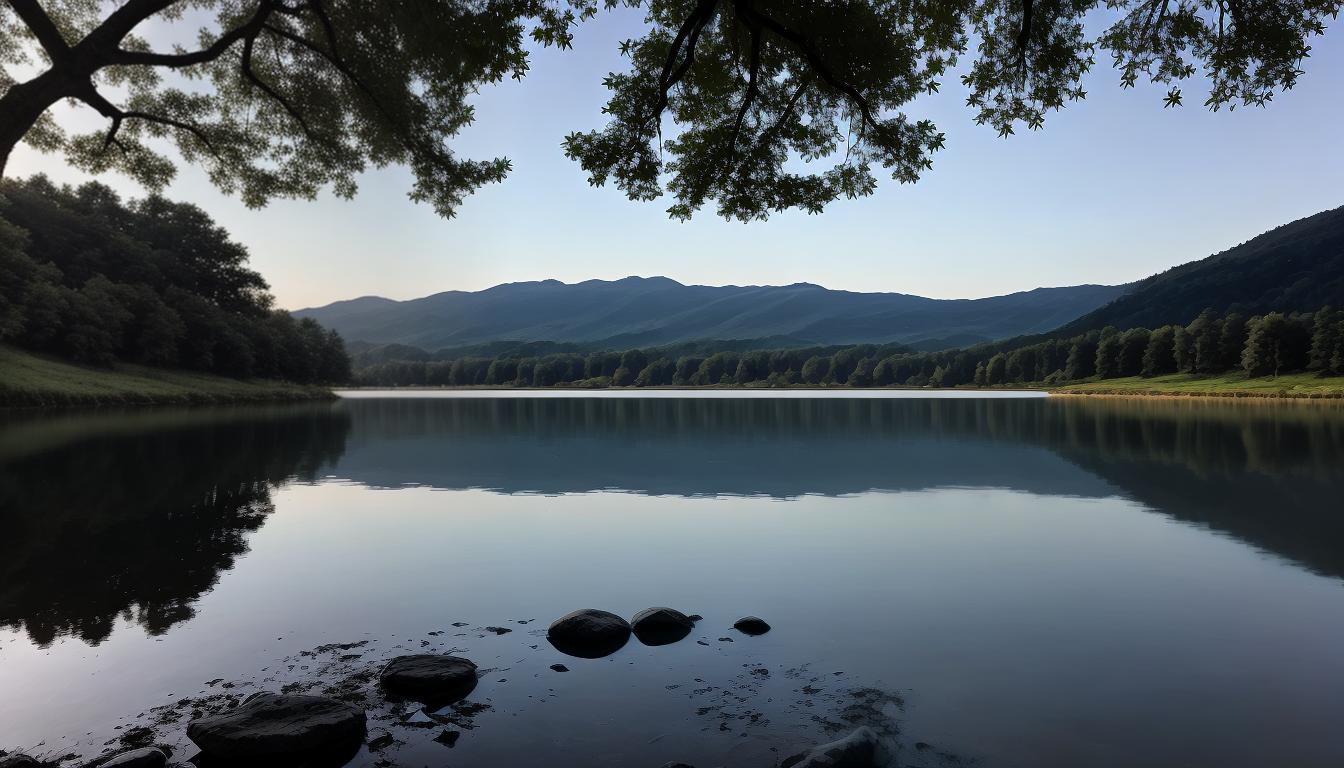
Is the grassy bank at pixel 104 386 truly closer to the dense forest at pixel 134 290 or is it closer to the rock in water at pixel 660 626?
the dense forest at pixel 134 290

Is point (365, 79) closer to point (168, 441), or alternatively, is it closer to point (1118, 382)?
point (168, 441)

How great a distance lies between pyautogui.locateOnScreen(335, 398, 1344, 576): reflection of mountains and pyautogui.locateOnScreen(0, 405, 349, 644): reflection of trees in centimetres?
520

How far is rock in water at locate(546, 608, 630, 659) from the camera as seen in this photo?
36.2 feet

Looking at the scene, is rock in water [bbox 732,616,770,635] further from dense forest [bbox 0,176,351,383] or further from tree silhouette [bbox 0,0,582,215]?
dense forest [bbox 0,176,351,383]

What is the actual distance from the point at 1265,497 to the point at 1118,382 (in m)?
154

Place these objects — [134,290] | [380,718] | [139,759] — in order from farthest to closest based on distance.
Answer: [134,290]
[380,718]
[139,759]

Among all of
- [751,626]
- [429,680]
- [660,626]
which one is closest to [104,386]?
[429,680]

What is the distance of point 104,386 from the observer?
7919cm

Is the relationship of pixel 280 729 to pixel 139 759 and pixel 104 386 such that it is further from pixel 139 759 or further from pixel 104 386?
pixel 104 386

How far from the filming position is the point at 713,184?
19688 millimetres

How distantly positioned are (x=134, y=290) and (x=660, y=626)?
365 ft

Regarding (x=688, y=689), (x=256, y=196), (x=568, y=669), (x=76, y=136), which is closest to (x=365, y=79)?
(x=256, y=196)

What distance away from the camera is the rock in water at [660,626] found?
1144cm

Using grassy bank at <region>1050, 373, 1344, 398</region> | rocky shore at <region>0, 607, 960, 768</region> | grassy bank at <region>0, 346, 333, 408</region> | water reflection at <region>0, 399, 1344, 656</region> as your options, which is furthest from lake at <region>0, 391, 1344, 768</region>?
grassy bank at <region>1050, 373, 1344, 398</region>
